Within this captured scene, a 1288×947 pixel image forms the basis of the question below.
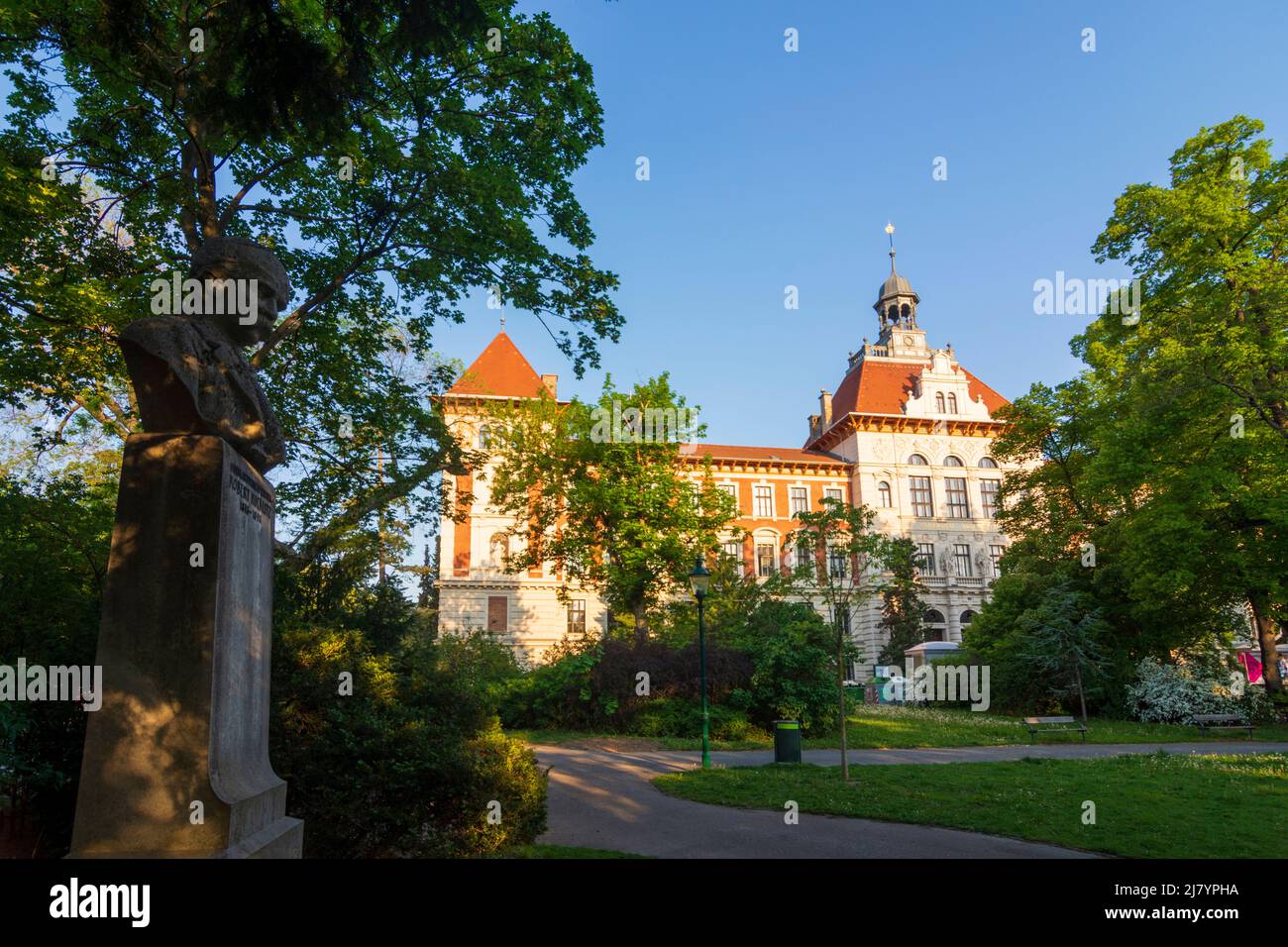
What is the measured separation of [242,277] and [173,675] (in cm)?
265

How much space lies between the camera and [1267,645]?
24.9m

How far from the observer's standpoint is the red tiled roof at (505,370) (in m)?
49.2

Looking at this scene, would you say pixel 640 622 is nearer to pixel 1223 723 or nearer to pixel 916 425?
pixel 1223 723

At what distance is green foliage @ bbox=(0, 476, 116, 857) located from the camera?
6293 millimetres

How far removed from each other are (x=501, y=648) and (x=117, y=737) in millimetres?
26459

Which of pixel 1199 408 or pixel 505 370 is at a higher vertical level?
pixel 505 370

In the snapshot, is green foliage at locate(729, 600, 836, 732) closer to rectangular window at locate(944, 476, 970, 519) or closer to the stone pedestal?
the stone pedestal

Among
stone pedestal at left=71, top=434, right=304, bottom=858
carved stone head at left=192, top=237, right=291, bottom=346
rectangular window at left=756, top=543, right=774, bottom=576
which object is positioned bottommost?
stone pedestal at left=71, top=434, right=304, bottom=858

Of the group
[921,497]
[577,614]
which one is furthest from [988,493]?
[577,614]

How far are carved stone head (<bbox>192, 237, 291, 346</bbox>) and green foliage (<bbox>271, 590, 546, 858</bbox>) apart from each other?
3965 mm

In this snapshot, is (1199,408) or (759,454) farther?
(759,454)

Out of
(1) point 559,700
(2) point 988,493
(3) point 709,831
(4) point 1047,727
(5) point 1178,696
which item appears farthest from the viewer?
(2) point 988,493

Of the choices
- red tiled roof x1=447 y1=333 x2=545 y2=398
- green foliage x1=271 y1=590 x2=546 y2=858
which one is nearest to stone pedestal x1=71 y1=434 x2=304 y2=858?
green foliage x1=271 y1=590 x2=546 y2=858

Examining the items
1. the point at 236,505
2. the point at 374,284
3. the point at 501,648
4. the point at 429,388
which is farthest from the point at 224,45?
the point at 501,648
